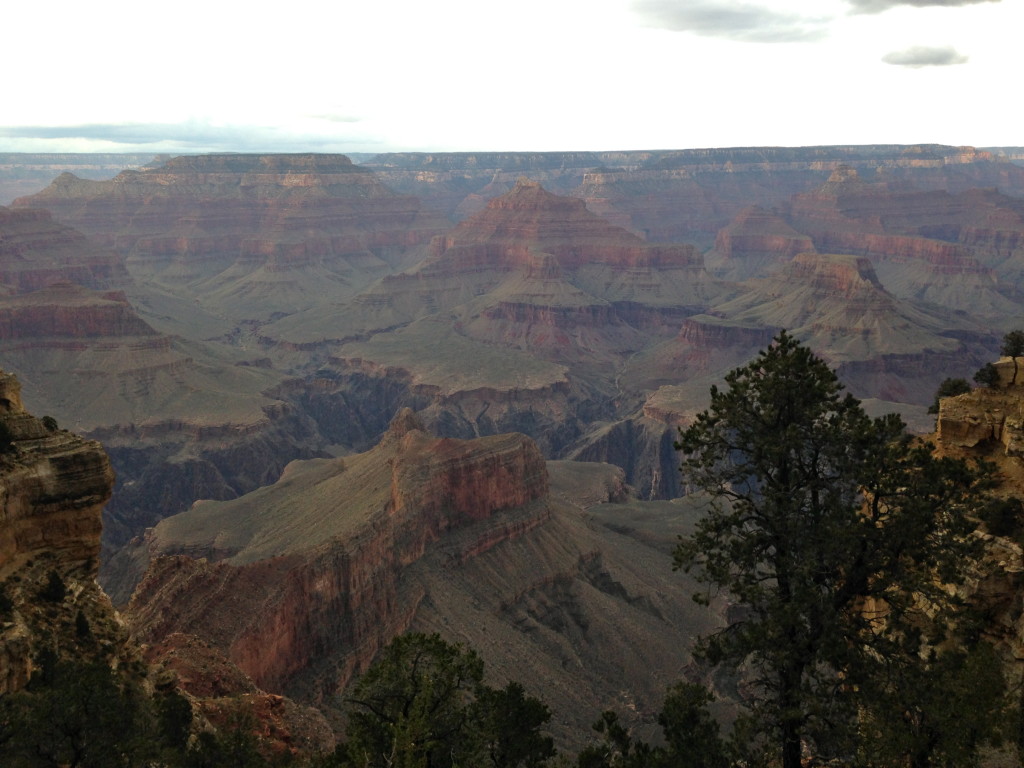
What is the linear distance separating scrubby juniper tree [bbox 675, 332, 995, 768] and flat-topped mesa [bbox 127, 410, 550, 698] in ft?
102

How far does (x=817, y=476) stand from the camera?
25.0 metres

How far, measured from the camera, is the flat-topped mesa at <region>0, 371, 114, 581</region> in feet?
98.0

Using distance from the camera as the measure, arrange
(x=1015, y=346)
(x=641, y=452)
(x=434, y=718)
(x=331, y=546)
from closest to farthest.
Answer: (x=434, y=718) < (x=1015, y=346) < (x=331, y=546) < (x=641, y=452)

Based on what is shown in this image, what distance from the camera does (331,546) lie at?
5772 centimetres

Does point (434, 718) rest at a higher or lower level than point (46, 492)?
lower

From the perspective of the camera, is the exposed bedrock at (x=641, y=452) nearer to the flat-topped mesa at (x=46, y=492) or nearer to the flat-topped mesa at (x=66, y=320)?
the flat-topped mesa at (x=66, y=320)

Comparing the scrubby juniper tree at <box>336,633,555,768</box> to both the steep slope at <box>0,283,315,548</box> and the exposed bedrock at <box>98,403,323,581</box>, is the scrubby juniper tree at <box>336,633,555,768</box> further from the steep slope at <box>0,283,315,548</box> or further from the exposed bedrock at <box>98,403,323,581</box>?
the exposed bedrock at <box>98,403,323,581</box>

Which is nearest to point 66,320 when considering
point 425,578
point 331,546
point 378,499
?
point 378,499

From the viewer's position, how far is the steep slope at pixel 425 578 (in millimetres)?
51219

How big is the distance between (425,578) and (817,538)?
1835 inches

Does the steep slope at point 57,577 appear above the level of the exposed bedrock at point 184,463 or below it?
above

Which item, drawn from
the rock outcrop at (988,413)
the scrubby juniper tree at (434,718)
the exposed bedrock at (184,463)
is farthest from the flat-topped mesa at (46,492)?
the exposed bedrock at (184,463)

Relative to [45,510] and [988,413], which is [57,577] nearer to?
[45,510]

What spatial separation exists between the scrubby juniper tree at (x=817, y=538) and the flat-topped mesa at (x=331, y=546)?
3109 cm
